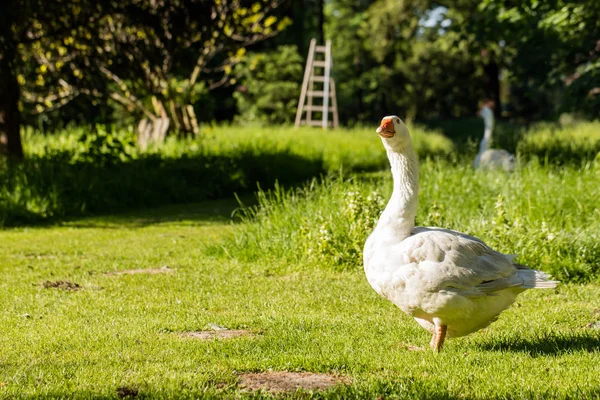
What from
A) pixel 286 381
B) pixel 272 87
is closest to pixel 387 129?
pixel 286 381

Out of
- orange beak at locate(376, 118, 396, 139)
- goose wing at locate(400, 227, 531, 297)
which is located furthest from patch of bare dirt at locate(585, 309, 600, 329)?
orange beak at locate(376, 118, 396, 139)

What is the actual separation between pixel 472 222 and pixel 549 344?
340cm

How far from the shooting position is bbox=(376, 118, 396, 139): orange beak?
488 centimetres

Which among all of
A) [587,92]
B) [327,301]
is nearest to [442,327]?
[327,301]

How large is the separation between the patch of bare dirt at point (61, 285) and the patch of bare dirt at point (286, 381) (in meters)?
3.45

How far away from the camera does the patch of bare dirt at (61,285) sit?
7.42 meters

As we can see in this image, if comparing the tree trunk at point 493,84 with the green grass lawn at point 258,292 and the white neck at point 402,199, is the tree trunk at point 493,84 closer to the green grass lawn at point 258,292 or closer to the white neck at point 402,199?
the green grass lawn at point 258,292

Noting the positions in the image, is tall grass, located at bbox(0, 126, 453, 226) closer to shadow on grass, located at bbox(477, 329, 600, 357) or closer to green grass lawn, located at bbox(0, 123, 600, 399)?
green grass lawn, located at bbox(0, 123, 600, 399)

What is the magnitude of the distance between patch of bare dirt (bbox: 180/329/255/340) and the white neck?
1343mm

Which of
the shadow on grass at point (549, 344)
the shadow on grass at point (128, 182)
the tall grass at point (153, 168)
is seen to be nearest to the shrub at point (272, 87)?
the tall grass at point (153, 168)

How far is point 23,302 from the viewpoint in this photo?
22.1 ft

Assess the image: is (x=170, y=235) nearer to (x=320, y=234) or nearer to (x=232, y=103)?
(x=320, y=234)

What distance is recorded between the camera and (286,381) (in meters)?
4.41

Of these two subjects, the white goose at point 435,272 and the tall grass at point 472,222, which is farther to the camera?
the tall grass at point 472,222
